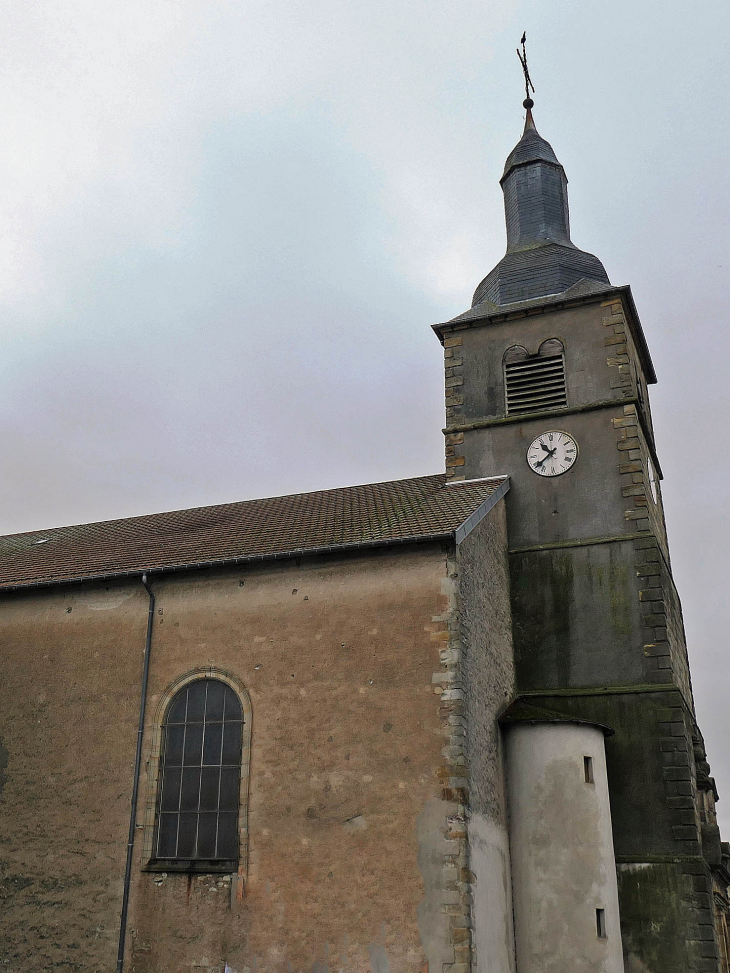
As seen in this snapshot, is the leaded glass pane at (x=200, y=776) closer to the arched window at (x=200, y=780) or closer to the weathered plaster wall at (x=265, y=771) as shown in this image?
the arched window at (x=200, y=780)

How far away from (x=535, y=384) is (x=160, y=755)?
943cm

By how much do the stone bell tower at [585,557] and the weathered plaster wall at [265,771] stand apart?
→ 2.28 m

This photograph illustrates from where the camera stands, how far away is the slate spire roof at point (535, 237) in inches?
700

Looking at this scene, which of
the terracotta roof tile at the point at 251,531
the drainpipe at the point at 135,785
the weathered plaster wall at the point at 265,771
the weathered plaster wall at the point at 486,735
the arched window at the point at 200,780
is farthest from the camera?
the terracotta roof tile at the point at 251,531

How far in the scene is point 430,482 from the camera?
17188 mm

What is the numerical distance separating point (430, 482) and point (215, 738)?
22.6 feet

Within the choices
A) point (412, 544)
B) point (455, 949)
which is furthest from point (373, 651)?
point (455, 949)

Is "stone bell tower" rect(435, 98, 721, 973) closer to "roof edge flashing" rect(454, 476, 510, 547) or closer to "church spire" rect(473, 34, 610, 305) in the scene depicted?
"church spire" rect(473, 34, 610, 305)

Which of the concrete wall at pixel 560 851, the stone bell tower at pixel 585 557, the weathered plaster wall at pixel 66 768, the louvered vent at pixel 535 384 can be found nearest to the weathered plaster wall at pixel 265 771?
the weathered plaster wall at pixel 66 768

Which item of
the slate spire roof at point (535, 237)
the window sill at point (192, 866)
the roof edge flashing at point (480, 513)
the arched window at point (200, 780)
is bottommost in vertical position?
the window sill at point (192, 866)

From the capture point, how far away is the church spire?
58.4 feet

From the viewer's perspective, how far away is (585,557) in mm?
14805

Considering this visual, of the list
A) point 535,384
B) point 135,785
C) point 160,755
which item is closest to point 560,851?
point 160,755

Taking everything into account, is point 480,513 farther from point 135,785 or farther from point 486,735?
point 135,785
